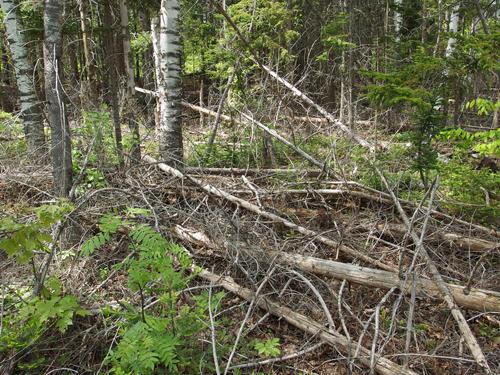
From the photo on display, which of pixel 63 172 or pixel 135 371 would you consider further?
pixel 63 172

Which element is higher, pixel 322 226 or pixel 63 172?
pixel 63 172

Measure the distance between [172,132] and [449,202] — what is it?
4052 millimetres

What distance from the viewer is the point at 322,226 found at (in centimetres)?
502

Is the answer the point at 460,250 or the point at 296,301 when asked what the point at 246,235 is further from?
the point at 460,250

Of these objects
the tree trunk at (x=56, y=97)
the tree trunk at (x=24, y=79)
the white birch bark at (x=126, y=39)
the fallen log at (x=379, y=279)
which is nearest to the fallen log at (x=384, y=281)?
the fallen log at (x=379, y=279)

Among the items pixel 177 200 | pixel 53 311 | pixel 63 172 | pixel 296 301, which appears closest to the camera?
pixel 53 311

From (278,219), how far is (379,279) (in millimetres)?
1433

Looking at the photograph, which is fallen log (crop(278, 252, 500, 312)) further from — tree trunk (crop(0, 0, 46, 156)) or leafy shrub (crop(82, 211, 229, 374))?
tree trunk (crop(0, 0, 46, 156))

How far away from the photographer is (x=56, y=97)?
4238 millimetres

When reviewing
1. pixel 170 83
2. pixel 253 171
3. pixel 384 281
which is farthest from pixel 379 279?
pixel 170 83

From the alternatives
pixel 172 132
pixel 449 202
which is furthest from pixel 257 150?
pixel 449 202

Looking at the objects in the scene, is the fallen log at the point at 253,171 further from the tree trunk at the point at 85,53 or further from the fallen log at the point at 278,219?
the tree trunk at the point at 85,53

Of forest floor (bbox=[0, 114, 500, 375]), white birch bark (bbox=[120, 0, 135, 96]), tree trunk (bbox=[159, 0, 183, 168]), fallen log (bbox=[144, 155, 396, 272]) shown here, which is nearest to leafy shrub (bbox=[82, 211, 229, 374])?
forest floor (bbox=[0, 114, 500, 375])

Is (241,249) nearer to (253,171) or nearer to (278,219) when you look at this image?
(278,219)
